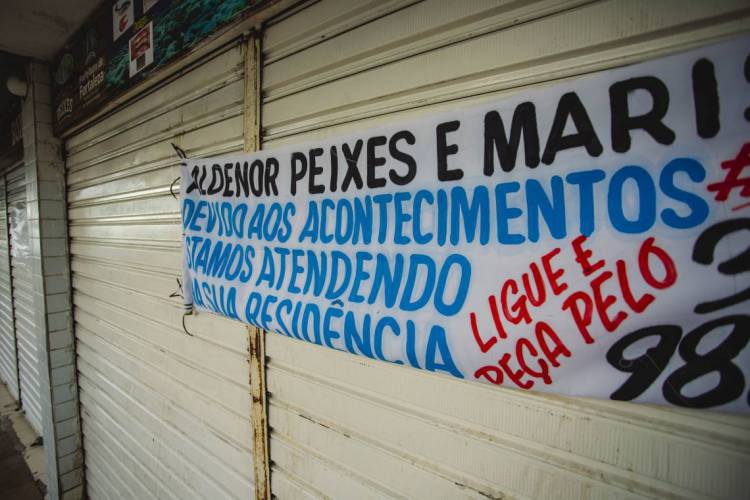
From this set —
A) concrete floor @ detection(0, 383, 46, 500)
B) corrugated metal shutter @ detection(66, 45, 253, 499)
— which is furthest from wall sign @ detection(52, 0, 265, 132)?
concrete floor @ detection(0, 383, 46, 500)

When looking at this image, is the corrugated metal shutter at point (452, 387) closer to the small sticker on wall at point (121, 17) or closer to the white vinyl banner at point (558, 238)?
the white vinyl banner at point (558, 238)

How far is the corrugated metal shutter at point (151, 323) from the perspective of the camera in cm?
203

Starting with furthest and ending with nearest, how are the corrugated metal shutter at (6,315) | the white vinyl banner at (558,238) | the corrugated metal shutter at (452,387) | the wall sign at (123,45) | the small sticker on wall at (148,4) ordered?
the corrugated metal shutter at (6,315)
the small sticker on wall at (148,4)
the wall sign at (123,45)
the corrugated metal shutter at (452,387)
the white vinyl banner at (558,238)

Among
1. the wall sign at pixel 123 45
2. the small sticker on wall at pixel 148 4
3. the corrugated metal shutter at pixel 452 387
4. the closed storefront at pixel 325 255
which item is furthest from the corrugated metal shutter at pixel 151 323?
the small sticker on wall at pixel 148 4

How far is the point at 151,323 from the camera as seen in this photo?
2674 mm

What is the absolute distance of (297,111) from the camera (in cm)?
165

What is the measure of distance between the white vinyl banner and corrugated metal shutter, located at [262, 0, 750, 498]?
215 millimetres

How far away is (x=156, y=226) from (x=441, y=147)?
2519 mm

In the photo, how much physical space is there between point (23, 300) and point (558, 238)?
27.5 ft

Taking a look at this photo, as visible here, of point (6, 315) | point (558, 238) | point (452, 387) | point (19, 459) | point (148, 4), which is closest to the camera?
point (558, 238)

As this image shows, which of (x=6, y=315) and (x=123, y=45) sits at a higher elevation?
(x=123, y=45)

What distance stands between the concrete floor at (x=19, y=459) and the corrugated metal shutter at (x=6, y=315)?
77 cm

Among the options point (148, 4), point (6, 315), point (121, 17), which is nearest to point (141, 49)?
point (148, 4)

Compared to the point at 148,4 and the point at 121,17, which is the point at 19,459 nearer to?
the point at 121,17
